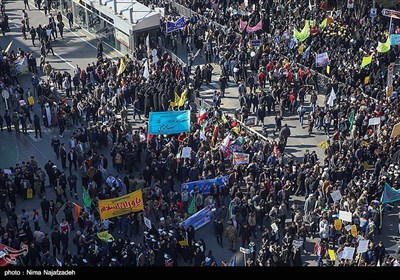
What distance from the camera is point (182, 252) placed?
828 inches

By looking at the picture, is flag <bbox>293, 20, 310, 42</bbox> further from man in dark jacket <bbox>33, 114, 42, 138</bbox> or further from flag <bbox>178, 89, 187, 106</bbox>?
man in dark jacket <bbox>33, 114, 42, 138</bbox>

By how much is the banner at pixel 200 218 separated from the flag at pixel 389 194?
20.0 feet

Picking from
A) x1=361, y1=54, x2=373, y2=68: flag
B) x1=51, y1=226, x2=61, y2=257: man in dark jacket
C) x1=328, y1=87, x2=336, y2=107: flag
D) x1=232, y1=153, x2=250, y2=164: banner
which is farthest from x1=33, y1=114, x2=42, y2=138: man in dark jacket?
x1=361, y1=54, x2=373, y2=68: flag

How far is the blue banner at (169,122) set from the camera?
1051 inches

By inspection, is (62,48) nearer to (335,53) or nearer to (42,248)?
(335,53)

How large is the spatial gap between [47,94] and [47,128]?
2496mm

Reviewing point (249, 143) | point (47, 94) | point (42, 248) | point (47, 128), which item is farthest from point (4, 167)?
point (249, 143)

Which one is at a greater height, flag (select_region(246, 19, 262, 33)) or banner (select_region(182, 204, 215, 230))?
flag (select_region(246, 19, 262, 33))

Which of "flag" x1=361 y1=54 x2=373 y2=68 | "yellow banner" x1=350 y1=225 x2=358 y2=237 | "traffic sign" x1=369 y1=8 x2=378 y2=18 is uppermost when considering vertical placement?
"traffic sign" x1=369 y1=8 x2=378 y2=18

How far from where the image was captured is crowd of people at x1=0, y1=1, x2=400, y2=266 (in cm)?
2125

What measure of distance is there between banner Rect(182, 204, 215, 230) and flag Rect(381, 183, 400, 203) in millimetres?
6102

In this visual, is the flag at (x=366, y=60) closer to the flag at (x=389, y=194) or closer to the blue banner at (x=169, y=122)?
the blue banner at (x=169, y=122)

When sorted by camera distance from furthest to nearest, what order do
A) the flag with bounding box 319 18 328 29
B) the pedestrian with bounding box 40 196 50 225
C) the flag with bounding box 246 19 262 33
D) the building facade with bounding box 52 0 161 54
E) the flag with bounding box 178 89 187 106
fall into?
the flag with bounding box 246 19 262 33 → the flag with bounding box 319 18 328 29 → the building facade with bounding box 52 0 161 54 → the flag with bounding box 178 89 187 106 → the pedestrian with bounding box 40 196 50 225

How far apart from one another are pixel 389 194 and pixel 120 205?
31.2 feet
